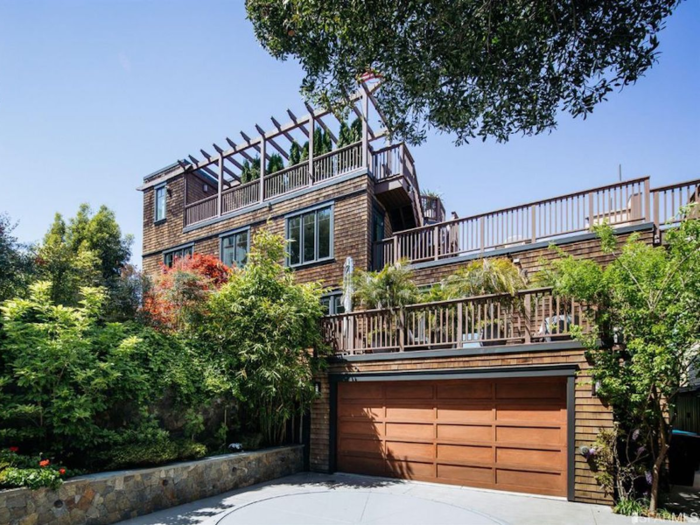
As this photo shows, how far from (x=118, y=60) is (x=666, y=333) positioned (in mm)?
10337

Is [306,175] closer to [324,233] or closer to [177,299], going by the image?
[324,233]

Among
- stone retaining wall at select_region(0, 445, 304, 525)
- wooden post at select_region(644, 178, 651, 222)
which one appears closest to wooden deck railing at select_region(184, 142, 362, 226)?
wooden post at select_region(644, 178, 651, 222)

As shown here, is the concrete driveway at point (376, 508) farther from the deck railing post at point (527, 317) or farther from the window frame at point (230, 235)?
the window frame at point (230, 235)

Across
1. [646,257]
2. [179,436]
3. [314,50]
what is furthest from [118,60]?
[646,257]

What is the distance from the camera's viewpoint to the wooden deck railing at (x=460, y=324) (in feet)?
26.3

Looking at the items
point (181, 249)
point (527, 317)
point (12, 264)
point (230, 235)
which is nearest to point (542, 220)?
point (527, 317)

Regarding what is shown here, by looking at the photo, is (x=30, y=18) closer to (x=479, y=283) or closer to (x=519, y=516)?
(x=479, y=283)

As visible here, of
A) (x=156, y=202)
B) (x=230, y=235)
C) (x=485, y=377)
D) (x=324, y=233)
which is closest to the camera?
(x=485, y=377)

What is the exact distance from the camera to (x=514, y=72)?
606 centimetres

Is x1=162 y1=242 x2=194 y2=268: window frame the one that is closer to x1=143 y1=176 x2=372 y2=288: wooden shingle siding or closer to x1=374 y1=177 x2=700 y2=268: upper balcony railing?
x1=143 y1=176 x2=372 y2=288: wooden shingle siding

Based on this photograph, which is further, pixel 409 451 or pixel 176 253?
pixel 176 253

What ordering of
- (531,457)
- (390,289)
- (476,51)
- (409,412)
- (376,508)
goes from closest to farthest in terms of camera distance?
1. (476,51)
2. (376,508)
3. (531,457)
4. (409,412)
5. (390,289)

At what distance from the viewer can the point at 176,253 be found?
17500 millimetres

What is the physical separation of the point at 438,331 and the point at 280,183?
8.03m
